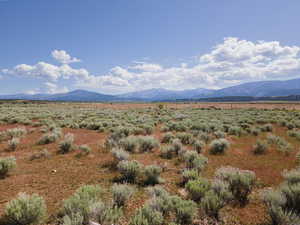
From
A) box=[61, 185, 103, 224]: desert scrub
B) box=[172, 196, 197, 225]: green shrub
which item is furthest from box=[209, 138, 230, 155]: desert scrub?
box=[61, 185, 103, 224]: desert scrub

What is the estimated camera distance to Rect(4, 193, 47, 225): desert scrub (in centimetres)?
301

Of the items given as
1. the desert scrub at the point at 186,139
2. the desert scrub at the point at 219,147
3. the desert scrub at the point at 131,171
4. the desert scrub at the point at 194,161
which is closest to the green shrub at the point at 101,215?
the desert scrub at the point at 131,171

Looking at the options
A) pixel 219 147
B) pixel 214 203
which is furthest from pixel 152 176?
pixel 219 147

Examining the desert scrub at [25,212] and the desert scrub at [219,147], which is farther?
the desert scrub at [219,147]

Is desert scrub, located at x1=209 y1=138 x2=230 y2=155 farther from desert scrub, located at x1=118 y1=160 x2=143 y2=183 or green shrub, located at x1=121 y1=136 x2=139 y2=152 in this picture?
desert scrub, located at x1=118 y1=160 x2=143 y2=183

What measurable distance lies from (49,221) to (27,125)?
15.5m

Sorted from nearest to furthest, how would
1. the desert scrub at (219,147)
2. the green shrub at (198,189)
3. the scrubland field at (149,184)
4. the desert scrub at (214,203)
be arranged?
the scrubland field at (149,184)
the desert scrub at (214,203)
the green shrub at (198,189)
the desert scrub at (219,147)

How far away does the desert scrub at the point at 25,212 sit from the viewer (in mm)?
3008

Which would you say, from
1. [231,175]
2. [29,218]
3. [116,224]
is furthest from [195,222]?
[29,218]

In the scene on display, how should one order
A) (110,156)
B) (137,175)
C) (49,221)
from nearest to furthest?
(49,221) < (137,175) < (110,156)

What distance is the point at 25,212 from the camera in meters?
3.05

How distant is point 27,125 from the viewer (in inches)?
600

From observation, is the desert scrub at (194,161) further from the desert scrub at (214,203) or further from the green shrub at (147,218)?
the green shrub at (147,218)

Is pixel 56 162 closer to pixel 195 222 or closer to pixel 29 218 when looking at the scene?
pixel 29 218
